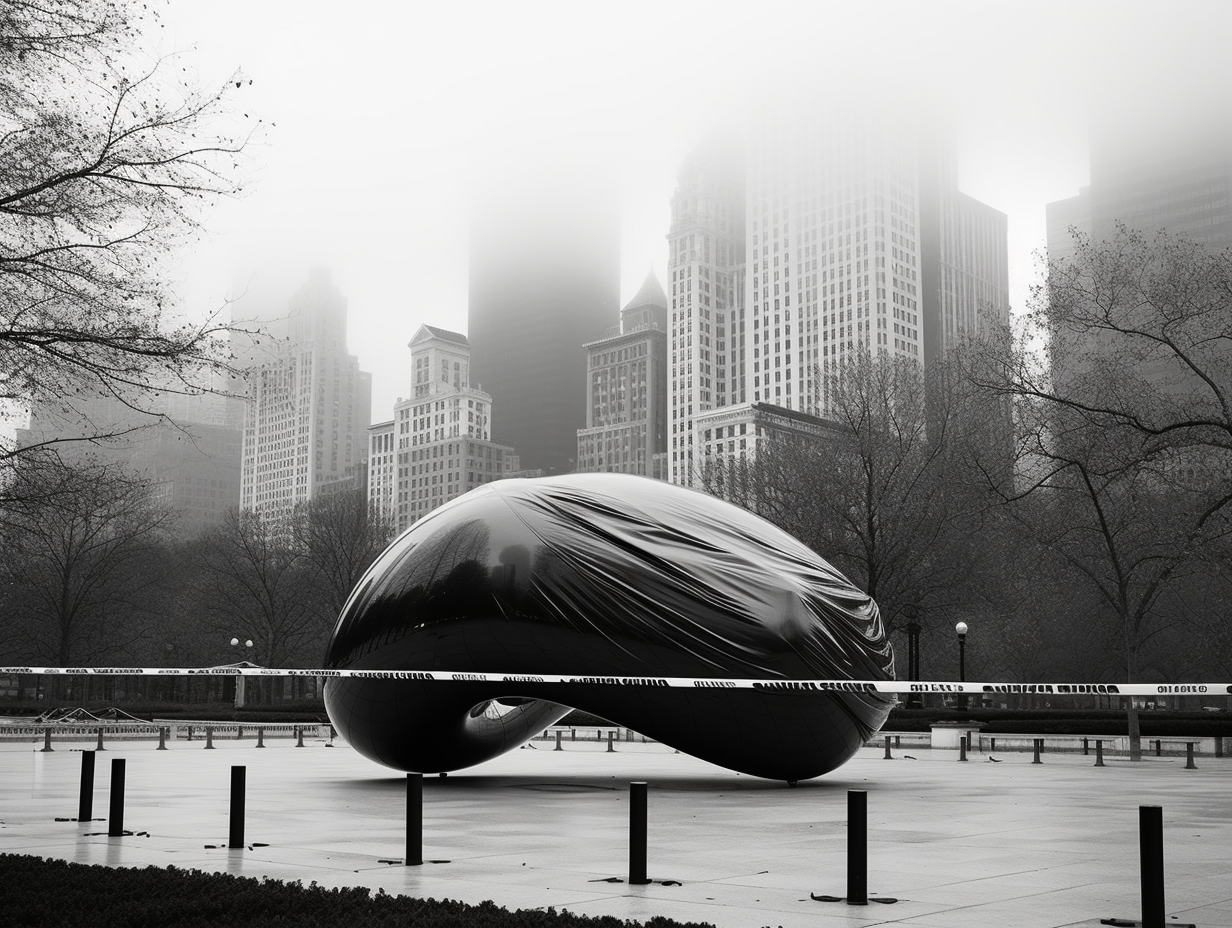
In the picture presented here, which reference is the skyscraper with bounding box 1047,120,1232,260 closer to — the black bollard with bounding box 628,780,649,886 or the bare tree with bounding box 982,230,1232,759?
the bare tree with bounding box 982,230,1232,759

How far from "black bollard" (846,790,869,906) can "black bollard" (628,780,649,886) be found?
4.66ft

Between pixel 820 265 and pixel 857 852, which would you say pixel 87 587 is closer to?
pixel 857 852

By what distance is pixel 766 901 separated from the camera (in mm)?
8055

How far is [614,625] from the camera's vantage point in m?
15.3

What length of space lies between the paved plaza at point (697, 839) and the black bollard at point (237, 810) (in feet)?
0.46

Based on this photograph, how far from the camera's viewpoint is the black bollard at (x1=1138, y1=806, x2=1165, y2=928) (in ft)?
21.1

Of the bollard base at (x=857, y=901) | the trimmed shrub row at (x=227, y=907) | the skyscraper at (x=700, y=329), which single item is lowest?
the bollard base at (x=857, y=901)

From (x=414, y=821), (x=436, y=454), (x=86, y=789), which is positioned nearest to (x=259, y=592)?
(x=86, y=789)

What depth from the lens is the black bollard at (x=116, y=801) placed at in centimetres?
1126

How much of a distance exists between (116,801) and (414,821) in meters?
3.35

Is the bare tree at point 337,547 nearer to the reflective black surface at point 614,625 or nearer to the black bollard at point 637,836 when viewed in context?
the reflective black surface at point 614,625

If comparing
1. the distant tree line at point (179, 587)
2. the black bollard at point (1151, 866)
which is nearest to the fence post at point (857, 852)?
the black bollard at point (1151, 866)

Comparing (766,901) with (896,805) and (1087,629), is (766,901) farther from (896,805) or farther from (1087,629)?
(1087,629)

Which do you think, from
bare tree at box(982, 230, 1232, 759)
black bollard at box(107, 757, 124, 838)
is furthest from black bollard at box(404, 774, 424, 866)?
bare tree at box(982, 230, 1232, 759)
